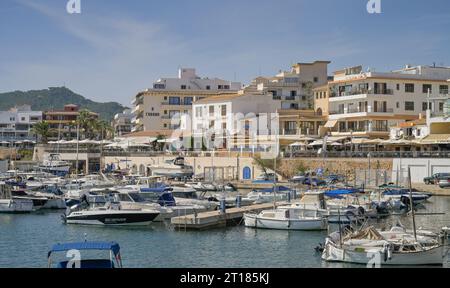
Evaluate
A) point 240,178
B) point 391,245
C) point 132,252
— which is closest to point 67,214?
point 132,252

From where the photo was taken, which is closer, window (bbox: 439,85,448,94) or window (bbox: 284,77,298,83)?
window (bbox: 439,85,448,94)

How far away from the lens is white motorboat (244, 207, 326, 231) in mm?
26734

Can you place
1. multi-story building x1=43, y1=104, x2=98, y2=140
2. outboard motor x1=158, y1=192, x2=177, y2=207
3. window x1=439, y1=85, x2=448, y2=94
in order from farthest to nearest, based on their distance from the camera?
multi-story building x1=43, y1=104, x2=98, y2=140, window x1=439, y1=85, x2=448, y2=94, outboard motor x1=158, y1=192, x2=177, y2=207

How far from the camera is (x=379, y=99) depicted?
178 ft

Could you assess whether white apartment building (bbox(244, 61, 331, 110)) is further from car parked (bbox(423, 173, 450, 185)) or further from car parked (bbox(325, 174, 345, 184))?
car parked (bbox(423, 173, 450, 185))

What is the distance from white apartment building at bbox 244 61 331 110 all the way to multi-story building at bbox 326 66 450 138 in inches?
346

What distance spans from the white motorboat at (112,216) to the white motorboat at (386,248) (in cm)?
1072

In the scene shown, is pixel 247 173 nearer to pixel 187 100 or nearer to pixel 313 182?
pixel 313 182

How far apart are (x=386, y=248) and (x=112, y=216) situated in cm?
1448

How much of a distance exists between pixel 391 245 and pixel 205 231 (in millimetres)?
10419

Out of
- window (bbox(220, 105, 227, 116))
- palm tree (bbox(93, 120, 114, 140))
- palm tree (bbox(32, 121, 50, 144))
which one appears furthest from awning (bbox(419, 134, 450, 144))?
palm tree (bbox(32, 121, 50, 144))

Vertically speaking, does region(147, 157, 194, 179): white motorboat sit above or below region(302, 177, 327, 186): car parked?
above

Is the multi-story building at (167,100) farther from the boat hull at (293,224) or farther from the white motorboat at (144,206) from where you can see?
the boat hull at (293,224)
